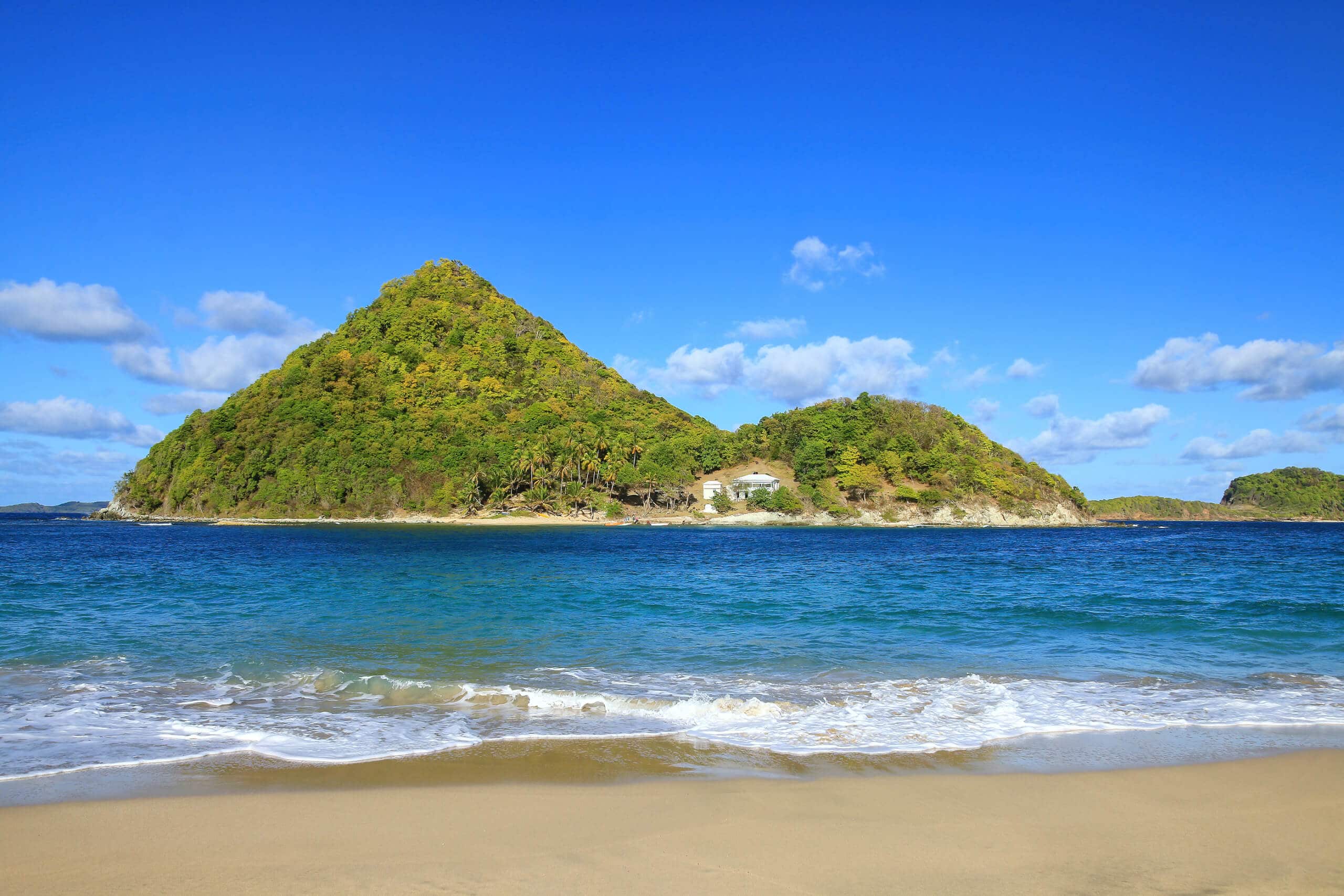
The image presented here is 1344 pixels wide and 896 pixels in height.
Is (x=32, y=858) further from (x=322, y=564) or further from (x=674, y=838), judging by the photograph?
(x=322, y=564)

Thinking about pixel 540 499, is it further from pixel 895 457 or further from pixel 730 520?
pixel 895 457

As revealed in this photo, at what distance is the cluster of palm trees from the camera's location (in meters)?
101

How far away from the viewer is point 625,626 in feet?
51.8

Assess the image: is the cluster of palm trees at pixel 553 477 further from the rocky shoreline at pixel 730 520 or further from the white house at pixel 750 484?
the white house at pixel 750 484

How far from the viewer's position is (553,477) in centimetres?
10406

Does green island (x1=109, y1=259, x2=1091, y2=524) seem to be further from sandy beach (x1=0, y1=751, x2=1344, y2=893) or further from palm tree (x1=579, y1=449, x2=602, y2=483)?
sandy beach (x1=0, y1=751, x2=1344, y2=893)

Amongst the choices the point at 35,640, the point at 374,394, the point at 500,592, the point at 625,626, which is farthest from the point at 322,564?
the point at 374,394

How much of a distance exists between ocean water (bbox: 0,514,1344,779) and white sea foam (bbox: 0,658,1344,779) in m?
0.05

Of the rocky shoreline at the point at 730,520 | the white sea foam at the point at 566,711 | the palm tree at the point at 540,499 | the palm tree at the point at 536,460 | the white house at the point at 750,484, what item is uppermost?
the palm tree at the point at 536,460

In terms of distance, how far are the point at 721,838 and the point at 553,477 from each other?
100201mm

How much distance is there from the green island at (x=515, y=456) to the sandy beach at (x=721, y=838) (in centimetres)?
9429

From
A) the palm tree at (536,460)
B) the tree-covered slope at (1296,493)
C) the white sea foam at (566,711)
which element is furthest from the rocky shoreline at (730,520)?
the tree-covered slope at (1296,493)

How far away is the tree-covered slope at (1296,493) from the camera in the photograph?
558ft

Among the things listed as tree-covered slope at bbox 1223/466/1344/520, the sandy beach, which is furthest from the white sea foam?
tree-covered slope at bbox 1223/466/1344/520
